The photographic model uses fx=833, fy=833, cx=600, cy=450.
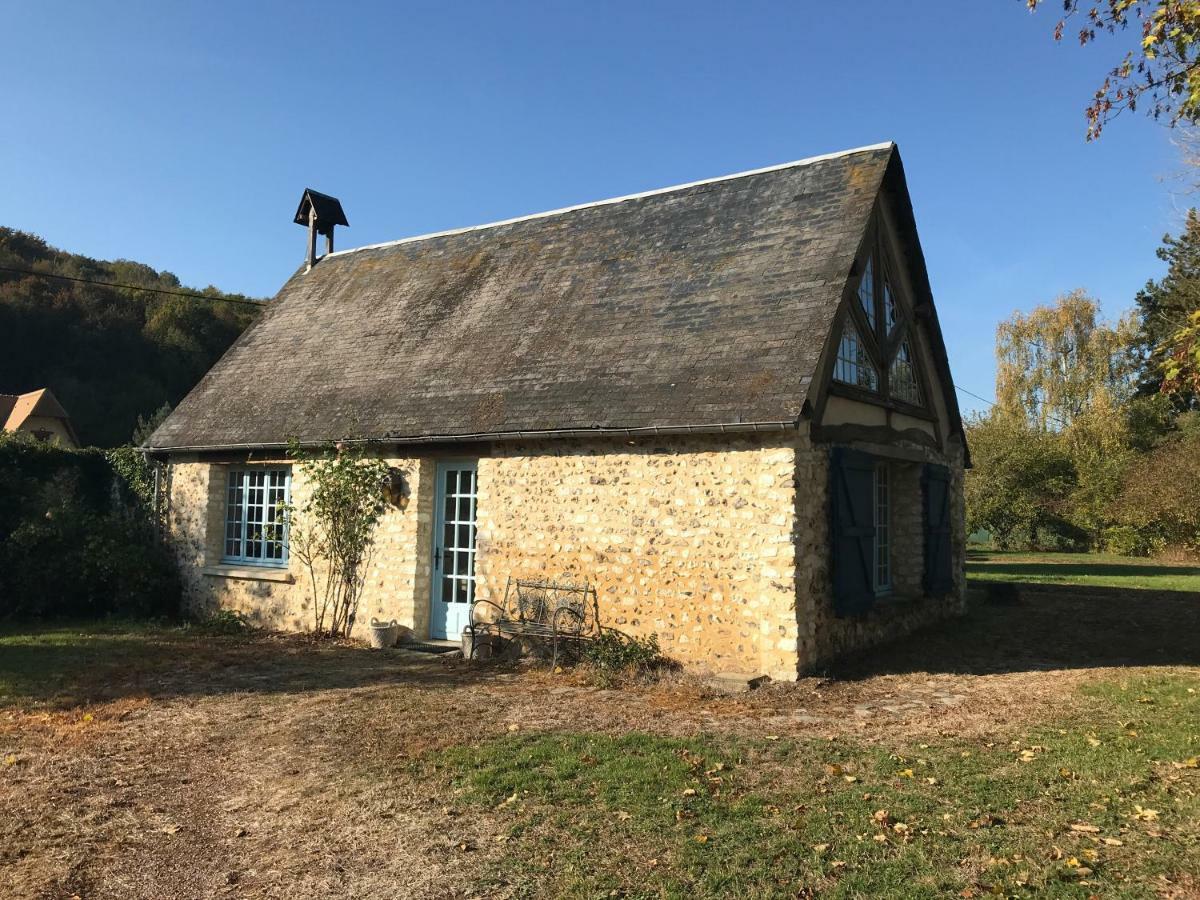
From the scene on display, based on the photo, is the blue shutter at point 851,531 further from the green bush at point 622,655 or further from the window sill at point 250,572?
the window sill at point 250,572

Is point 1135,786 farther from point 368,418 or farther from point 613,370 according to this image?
point 368,418

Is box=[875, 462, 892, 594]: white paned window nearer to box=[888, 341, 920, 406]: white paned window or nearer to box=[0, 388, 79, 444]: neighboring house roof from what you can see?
box=[888, 341, 920, 406]: white paned window

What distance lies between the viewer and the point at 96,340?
4378cm

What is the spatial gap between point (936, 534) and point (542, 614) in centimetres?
582

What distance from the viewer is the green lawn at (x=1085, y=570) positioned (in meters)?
17.5

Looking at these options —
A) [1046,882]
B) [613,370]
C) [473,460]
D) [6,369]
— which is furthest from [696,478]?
[6,369]

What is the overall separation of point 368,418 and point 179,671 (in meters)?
3.72

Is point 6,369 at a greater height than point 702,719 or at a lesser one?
greater

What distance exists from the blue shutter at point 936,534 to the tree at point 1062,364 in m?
20.7

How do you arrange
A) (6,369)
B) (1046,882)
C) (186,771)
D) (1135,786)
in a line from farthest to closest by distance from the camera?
(6,369)
(186,771)
(1135,786)
(1046,882)

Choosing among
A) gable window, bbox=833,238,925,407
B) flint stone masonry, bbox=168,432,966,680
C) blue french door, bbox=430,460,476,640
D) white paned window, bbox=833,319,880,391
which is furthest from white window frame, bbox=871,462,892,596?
blue french door, bbox=430,460,476,640

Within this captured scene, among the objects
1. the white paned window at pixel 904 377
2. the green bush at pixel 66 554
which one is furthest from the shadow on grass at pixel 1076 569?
the green bush at pixel 66 554

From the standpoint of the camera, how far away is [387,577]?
1044cm

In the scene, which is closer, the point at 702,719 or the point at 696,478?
the point at 702,719
